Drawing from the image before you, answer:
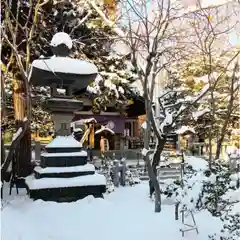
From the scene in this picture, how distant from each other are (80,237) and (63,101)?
382cm

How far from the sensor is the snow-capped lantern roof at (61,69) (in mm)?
7617

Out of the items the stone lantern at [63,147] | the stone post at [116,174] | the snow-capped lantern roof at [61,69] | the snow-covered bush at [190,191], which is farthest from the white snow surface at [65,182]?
the snow-covered bush at [190,191]

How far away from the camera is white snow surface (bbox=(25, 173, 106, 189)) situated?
7.42 meters

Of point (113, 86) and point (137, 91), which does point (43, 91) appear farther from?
point (137, 91)

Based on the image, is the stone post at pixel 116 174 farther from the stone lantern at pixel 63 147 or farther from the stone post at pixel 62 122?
the stone post at pixel 62 122

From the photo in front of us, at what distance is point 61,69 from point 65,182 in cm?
252

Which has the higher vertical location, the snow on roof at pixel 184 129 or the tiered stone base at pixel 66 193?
the snow on roof at pixel 184 129

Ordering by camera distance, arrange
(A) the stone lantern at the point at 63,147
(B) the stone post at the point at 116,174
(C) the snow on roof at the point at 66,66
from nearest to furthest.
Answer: (A) the stone lantern at the point at 63,147 → (C) the snow on roof at the point at 66,66 → (B) the stone post at the point at 116,174

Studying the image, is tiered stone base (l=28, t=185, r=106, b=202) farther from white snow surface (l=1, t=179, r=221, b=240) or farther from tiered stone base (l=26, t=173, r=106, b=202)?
white snow surface (l=1, t=179, r=221, b=240)

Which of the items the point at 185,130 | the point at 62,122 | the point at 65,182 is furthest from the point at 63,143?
the point at 185,130

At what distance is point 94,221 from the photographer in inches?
237

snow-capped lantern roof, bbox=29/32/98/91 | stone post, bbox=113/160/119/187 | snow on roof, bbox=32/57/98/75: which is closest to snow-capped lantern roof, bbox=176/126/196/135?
stone post, bbox=113/160/119/187

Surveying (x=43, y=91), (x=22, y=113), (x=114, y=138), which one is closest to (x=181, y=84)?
(x=114, y=138)

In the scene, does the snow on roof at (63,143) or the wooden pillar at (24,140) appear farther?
the wooden pillar at (24,140)
